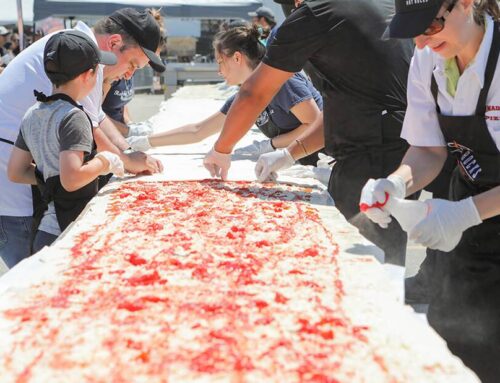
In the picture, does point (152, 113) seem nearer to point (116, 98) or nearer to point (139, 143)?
point (116, 98)

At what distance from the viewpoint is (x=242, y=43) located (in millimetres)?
4398

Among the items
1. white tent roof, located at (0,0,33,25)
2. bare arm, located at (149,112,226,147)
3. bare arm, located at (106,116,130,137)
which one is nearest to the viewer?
bare arm, located at (149,112,226,147)

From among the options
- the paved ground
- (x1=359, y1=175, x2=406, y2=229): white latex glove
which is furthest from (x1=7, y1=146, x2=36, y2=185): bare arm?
the paved ground

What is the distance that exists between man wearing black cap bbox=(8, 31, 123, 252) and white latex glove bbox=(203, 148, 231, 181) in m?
0.63

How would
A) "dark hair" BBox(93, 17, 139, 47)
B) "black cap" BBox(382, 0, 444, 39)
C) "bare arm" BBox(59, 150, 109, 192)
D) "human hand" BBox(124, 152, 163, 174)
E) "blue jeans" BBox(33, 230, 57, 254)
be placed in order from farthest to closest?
"dark hair" BBox(93, 17, 139, 47)
"human hand" BBox(124, 152, 163, 174)
"blue jeans" BBox(33, 230, 57, 254)
"bare arm" BBox(59, 150, 109, 192)
"black cap" BBox(382, 0, 444, 39)

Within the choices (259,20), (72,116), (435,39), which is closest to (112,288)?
(72,116)

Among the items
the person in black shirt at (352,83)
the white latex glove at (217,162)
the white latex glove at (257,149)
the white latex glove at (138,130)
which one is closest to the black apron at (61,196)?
the white latex glove at (217,162)

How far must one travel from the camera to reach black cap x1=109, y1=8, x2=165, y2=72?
3912 mm

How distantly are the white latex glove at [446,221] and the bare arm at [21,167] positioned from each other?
167cm

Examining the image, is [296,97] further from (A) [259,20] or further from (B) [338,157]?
(A) [259,20]

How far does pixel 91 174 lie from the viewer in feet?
9.55

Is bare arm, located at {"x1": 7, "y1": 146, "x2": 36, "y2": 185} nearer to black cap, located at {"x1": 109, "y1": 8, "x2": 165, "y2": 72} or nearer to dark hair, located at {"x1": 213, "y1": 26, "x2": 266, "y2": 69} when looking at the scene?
black cap, located at {"x1": 109, "y1": 8, "x2": 165, "y2": 72}

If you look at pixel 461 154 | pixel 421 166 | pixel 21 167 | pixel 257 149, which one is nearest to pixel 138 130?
pixel 257 149

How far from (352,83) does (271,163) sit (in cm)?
66
